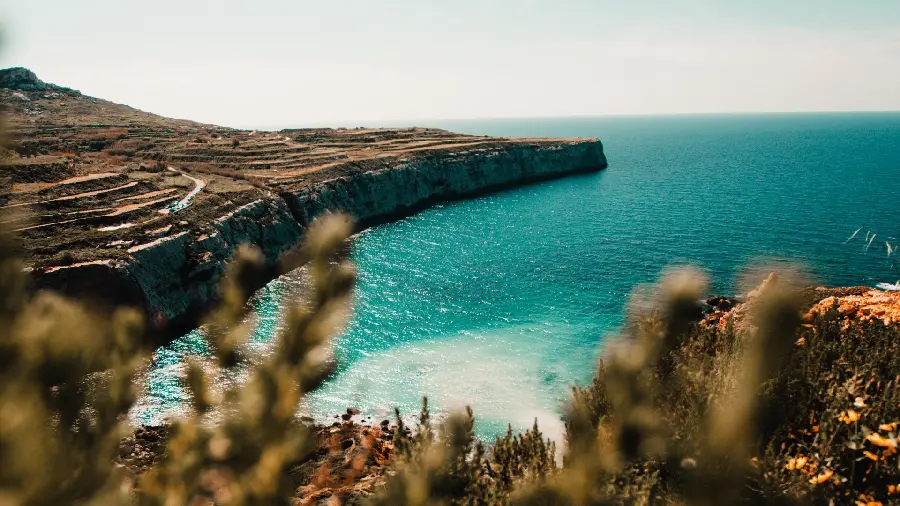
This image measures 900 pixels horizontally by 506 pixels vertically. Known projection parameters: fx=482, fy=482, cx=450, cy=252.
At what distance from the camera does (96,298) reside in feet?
164

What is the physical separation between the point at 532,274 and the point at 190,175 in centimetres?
6635

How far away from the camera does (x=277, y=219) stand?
8075 centimetres

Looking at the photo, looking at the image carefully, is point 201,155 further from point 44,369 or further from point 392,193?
point 44,369

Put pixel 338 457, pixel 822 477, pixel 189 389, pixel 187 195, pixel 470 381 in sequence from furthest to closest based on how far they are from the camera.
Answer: pixel 187 195, pixel 470 381, pixel 338 457, pixel 822 477, pixel 189 389

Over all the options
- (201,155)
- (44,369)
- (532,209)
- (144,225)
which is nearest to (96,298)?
(144,225)

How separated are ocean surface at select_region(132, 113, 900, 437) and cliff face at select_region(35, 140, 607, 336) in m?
5.97

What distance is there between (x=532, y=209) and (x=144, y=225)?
8173 cm

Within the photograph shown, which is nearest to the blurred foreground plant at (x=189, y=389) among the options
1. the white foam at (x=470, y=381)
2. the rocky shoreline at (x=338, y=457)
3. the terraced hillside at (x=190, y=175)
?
the terraced hillside at (x=190, y=175)

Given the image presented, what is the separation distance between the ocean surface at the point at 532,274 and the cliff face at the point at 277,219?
5.97 meters

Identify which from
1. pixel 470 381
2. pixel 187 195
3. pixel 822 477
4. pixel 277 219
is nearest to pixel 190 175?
pixel 187 195

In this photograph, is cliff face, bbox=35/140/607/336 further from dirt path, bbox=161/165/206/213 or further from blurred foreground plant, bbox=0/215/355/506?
blurred foreground plant, bbox=0/215/355/506

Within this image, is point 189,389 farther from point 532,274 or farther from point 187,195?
point 187,195

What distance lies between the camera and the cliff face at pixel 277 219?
167 feet

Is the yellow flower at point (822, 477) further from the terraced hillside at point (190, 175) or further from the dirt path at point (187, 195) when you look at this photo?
the dirt path at point (187, 195)
